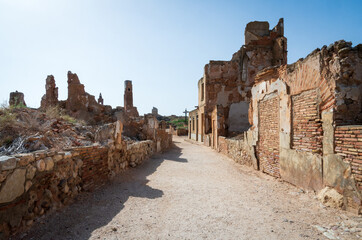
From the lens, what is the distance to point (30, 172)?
2676mm

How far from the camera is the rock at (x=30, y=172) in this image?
2629 mm

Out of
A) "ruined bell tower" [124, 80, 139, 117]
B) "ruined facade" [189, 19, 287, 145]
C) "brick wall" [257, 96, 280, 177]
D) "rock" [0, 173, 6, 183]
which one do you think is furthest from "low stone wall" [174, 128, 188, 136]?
"rock" [0, 173, 6, 183]

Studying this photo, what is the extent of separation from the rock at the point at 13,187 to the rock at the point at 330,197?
465cm

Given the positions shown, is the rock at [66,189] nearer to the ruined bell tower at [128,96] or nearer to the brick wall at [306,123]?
the brick wall at [306,123]

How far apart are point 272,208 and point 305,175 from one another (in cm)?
145

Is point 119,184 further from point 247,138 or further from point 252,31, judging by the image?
point 252,31

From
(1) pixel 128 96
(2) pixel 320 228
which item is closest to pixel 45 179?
(2) pixel 320 228

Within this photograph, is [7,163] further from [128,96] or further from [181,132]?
[181,132]

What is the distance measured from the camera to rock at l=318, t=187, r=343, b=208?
348 cm

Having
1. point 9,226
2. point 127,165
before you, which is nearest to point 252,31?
point 127,165

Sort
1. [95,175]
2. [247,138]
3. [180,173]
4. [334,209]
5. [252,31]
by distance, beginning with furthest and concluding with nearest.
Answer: [252,31] < [247,138] < [180,173] < [95,175] < [334,209]

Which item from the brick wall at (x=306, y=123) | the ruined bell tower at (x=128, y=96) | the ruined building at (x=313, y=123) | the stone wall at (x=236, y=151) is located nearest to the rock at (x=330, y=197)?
the ruined building at (x=313, y=123)

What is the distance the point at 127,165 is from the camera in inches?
261

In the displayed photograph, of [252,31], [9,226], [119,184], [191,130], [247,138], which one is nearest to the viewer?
[9,226]
